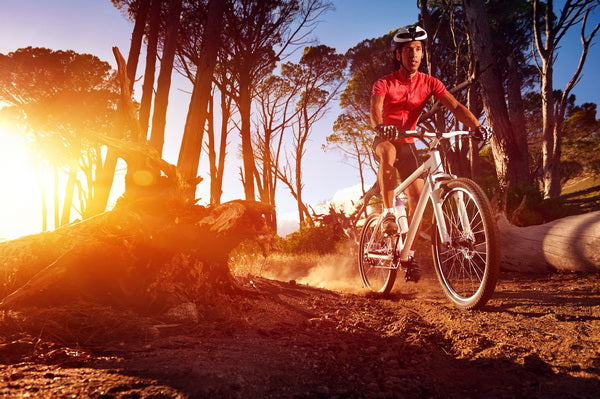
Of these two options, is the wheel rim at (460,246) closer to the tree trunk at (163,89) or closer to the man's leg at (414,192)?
the man's leg at (414,192)

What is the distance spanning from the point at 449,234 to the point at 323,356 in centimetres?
220

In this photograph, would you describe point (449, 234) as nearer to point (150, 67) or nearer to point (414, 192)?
point (414, 192)

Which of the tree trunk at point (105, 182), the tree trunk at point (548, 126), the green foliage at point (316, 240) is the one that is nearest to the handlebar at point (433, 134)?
the tree trunk at point (105, 182)

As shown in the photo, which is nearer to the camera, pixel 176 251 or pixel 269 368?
pixel 269 368

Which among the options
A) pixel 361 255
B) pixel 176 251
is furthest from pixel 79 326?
pixel 361 255

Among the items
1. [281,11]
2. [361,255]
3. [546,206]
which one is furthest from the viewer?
[281,11]

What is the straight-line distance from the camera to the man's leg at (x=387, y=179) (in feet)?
12.9

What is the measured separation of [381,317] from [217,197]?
603 inches

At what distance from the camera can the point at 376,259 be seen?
185 inches

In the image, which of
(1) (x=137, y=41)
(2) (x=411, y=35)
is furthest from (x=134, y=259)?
(1) (x=137, y=41)

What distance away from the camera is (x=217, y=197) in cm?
1753

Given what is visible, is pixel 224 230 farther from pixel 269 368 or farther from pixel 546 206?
pixel 546 206

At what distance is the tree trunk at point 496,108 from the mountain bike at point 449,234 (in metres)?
5.63

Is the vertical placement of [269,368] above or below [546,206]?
below
